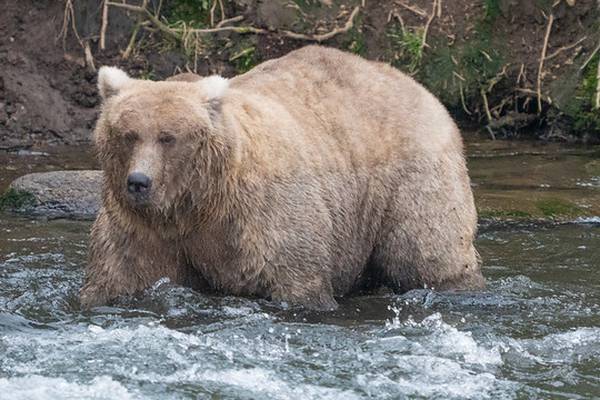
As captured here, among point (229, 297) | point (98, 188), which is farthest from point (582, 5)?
point (229, 297)

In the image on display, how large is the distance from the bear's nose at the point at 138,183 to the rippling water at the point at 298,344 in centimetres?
77

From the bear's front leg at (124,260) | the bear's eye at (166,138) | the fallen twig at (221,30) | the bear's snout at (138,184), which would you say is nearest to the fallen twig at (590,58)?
the fallen twig at (221,30)

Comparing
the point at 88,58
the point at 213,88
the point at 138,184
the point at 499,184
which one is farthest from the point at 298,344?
the point at 88,58

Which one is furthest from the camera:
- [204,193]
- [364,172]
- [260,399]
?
[364,172]

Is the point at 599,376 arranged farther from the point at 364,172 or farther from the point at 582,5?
the point at 582,5

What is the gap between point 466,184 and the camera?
8.42 metres

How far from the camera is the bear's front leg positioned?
23.5 feet

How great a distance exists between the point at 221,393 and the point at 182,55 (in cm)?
795

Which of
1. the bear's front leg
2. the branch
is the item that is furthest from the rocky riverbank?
the bear's front leg

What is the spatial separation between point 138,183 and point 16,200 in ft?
13.8

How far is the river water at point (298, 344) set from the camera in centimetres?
612

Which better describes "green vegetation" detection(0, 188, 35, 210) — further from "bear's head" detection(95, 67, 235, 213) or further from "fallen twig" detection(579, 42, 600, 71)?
"fallen twig" detection(579, 42, 600, 71)

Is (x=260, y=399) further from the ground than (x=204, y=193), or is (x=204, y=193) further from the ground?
(x=204, y=193)

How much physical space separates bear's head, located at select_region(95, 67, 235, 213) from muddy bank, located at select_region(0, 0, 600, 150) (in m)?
6.30
